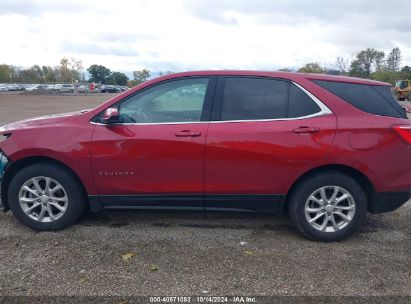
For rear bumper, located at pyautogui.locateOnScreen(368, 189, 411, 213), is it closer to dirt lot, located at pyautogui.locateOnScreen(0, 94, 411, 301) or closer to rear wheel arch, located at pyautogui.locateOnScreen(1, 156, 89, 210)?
dirt lot, located at pyautogui.locateOnScreen(0, 94, 411, 301)

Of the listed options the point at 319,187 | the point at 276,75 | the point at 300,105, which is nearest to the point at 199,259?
the point at 319,187

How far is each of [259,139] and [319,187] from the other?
0.78 m

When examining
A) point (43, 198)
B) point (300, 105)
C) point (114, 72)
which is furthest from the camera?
point (114, 72)

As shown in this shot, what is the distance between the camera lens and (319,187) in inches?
160

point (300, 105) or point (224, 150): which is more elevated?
point (300, 105)

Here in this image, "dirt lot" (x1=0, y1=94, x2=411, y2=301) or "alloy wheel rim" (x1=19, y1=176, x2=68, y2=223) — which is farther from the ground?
"alloy wheel rim" (x1=19, y1=176, x2=68, y2=223)

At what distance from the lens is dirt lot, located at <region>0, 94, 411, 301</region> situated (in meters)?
3.26

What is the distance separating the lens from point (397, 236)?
4340mm

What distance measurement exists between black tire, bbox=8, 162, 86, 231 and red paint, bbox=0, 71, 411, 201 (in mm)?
132

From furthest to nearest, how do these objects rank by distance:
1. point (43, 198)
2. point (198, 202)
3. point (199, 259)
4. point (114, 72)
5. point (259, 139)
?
point (114, 72) < point (43, 198) < point (198, 202) < point (259, 139) < point (199, 259)

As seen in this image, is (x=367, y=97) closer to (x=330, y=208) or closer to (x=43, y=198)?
(x=330, y=208)

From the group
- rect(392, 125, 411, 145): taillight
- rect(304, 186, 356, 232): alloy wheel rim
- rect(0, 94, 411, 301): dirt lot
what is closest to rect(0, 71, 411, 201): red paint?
rect(392, 125, 411, 145): taillight

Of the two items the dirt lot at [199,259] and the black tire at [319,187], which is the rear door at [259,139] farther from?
the dirt lot at [199,259]

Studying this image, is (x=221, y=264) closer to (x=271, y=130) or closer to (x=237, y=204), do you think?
(x=237, y=204)
